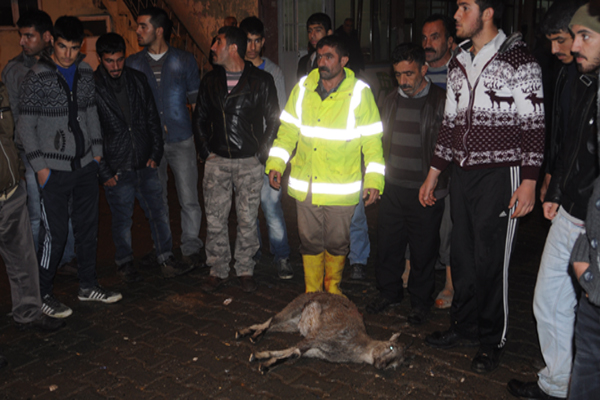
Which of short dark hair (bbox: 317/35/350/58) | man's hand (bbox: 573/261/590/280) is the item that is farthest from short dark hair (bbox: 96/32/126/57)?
man's hand (bbox: 573/261/590/280)

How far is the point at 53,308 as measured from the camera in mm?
4961

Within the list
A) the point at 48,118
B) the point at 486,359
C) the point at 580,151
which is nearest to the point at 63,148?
the point at 48,118

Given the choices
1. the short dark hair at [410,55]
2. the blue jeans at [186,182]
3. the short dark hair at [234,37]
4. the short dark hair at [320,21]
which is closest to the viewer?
the short dark hair at [410,55]

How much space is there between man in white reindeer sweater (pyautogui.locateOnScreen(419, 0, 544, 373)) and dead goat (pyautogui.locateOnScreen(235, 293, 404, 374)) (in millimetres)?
716

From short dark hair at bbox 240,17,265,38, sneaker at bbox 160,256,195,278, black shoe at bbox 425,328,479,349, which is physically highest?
short dark hair at bbox 240,17,265,38

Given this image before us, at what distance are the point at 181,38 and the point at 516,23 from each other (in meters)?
15.9

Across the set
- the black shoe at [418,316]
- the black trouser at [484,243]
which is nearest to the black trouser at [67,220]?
the black shoe at [418,316]

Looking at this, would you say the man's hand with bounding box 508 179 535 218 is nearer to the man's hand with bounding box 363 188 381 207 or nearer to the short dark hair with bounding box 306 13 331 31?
the man's hand with bounding box 363 188 381 207

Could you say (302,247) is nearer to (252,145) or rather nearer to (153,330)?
(252,145)

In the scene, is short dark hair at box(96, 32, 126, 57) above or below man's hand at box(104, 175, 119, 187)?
above

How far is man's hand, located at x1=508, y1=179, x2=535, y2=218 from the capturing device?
3.66 meters

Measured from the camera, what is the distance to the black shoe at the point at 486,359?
396cm

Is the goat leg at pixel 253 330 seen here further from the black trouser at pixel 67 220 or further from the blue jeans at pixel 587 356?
the blue jeans at pixel 587 356

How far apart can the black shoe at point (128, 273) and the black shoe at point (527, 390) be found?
390 cm
